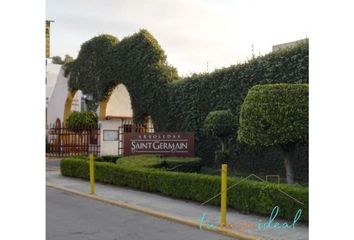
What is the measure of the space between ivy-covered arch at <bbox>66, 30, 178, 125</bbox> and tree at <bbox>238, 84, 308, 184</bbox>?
782 cm

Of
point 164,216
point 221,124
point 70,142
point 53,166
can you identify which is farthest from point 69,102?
point 164,216

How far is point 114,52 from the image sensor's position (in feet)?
64.5

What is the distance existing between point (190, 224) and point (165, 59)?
1105 centimetres

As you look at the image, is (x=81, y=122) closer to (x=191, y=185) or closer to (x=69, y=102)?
(x=69, y=102)

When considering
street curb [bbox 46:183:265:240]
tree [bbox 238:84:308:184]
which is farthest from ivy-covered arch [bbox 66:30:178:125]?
tree [bbox 238:84:308:184]

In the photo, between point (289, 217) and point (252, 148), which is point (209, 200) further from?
point (252, 148)

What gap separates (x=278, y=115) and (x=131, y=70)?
10538 millimetres

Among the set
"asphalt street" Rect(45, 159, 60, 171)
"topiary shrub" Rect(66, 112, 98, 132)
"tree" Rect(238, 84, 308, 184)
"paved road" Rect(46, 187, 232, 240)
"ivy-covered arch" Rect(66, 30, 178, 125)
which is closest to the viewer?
"paved road" Rect(46, 187, 232, 240)

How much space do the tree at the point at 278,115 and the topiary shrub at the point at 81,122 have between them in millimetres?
14157

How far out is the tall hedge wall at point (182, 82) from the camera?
11.8m

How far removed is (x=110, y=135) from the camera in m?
15.8

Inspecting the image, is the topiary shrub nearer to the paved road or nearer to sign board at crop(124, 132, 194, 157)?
sign board at crop(124, 132, 194, 157)

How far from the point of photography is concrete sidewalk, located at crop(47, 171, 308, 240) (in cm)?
A: 653
